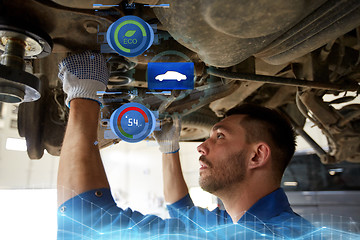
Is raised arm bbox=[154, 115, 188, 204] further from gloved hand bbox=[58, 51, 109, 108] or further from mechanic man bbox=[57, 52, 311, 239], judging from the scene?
gloved hand bbox=[58, 51, 109, 108]

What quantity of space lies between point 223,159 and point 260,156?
0.11 meters

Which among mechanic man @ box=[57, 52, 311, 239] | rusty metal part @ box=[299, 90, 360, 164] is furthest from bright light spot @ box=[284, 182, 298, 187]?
mechanic man @ box=[57, 52, 311, 239]

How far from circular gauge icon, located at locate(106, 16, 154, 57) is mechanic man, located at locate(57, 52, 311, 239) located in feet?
0.42

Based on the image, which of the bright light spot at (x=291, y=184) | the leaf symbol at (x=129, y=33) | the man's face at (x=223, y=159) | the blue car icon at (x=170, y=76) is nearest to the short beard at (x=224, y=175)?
the man's face at (x=223, y=159)

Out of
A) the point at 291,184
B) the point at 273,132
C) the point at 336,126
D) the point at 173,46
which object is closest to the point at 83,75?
the point at 173,46

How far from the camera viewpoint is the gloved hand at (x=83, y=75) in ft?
2.16

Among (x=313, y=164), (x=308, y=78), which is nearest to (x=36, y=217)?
(x=308, y=78)

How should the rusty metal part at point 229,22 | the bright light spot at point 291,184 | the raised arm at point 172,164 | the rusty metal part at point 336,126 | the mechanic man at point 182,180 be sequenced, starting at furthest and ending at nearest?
the bright light spot at point 291,184 → the rusty metal part at point 336,126 → the raised arm at point 172,164 → the mechanic man at point 182,180 → the rusty metal part at point 229,22

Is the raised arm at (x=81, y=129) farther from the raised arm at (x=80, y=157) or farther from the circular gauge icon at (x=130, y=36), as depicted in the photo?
the circular gauge icon at (x=130, y=36)

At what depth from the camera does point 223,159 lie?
33.4 inches

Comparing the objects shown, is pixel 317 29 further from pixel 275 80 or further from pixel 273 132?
pixel 273 132

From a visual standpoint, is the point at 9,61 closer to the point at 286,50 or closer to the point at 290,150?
the point at 286,50

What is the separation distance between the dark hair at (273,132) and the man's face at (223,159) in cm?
3

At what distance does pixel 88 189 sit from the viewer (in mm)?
580
